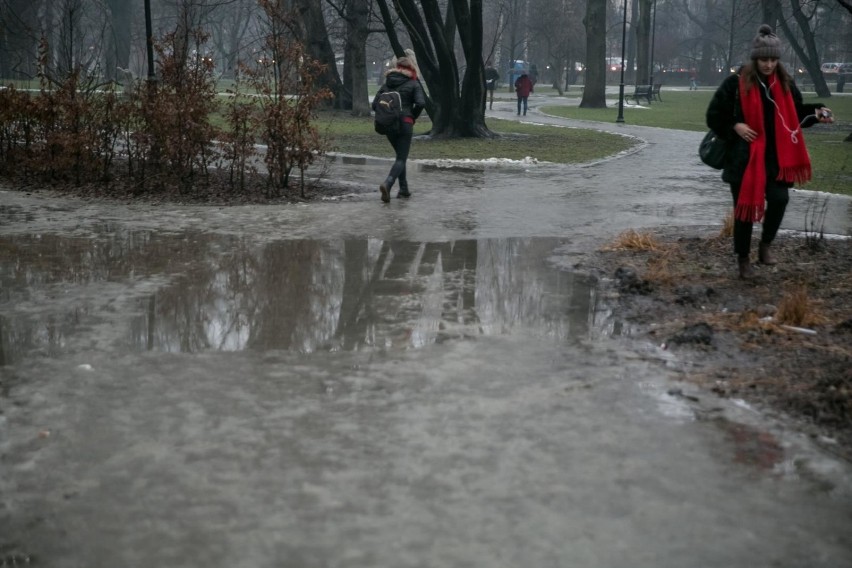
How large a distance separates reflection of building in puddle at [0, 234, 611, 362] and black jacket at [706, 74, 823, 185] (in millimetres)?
1473

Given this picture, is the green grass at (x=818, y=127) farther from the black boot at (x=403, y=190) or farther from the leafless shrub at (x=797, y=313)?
the leafless shrub at (x=797, y=313)

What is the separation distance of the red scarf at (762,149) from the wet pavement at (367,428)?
1532 millimetres

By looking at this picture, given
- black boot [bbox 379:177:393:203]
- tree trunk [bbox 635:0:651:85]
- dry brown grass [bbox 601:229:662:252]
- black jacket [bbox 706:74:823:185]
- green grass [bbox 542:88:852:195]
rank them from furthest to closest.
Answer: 1. tree trunk [bbox 635:0:651:85]
2. green grass [bbox 542:88:852:195]
3. black boot [bbox 379:177:393:203]
4. dry brown grass [bbox 601:229:662:252]
5. black jacket [bbox 706:74:823:185]

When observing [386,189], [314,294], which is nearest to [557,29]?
[386,189]

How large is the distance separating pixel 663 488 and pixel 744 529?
453mm

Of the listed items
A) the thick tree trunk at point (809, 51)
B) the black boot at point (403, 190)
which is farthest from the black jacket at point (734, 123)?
the thick tree trunk at point (809, 51)

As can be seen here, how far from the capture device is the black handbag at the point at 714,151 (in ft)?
27.6

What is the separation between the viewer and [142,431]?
500 centimetres

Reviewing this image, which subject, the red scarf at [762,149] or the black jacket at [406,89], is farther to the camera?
the black jacket at [406,89]

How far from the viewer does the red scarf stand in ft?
26.5

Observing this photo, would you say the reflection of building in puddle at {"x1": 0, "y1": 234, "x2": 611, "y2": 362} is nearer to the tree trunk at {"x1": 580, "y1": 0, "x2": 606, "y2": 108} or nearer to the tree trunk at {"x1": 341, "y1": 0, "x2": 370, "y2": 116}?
the tree trunk at {"x1": 341, "y1": 0, "x2": 370, "y2": 116}

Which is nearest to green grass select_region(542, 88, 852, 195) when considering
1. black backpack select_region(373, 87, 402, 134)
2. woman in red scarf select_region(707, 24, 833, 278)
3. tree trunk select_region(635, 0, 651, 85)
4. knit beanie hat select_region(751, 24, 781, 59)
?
tree trunk select_region(635, 0, 651, 85)

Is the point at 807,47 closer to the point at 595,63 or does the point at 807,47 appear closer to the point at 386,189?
the point at 595,63

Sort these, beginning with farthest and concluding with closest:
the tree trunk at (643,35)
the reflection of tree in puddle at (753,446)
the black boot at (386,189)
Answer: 1. the tree trunk at (643,35)
2. the black boot at (386,189)
3. the reflection of tree in puddle at (753,446)
